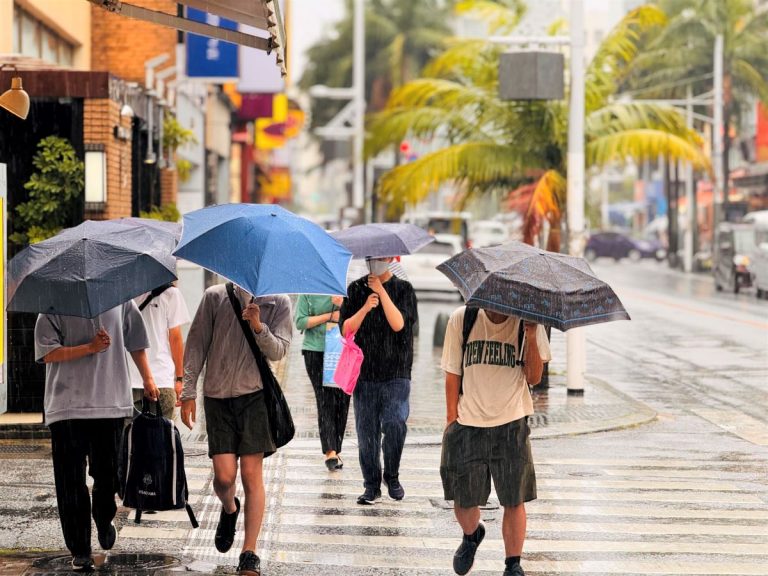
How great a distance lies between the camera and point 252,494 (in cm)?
764

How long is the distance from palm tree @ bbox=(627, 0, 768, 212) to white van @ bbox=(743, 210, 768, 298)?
52.3ft

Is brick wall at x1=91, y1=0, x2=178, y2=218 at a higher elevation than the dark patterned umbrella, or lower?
higher

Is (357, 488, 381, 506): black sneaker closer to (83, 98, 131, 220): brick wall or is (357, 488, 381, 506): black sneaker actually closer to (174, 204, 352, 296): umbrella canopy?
(174, 204, 352, 296): umbrella canopy

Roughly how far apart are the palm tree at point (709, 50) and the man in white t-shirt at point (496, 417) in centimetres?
4927

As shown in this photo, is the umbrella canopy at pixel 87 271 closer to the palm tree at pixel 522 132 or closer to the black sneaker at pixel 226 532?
the black sneaker at pixel 226 532

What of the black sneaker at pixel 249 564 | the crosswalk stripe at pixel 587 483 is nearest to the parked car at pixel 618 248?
the crosswalk stripe at pixel 587 483

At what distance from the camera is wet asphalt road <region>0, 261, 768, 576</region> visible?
820cm

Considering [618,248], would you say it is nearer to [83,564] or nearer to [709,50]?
[709,50]

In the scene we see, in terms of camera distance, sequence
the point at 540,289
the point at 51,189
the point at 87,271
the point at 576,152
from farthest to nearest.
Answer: the point at 576,152 < the point at 51,189 < the point at 87,271 < the point at 540,289

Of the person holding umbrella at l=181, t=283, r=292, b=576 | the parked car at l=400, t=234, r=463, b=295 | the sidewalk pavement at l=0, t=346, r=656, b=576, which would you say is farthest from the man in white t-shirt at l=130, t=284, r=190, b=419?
the parked car at l=400, t=234, r=463, b=295

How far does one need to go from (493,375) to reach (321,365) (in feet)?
12.1

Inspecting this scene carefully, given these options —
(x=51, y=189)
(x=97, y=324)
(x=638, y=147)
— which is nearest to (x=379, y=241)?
(x=97, y=324)

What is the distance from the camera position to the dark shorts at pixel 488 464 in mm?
7293

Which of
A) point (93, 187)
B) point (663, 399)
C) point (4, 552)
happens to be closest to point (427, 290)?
point (663, 399)
